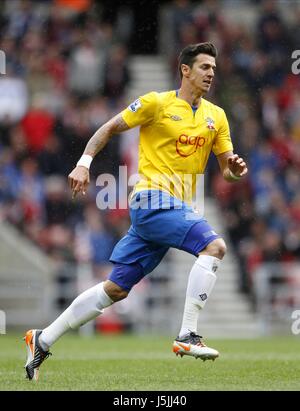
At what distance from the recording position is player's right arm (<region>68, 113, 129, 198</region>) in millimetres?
8680

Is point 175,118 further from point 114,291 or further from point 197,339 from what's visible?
point 197,339

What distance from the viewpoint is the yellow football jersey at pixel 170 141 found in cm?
920

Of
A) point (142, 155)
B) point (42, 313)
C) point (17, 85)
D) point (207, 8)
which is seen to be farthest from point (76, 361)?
point (207, 8)

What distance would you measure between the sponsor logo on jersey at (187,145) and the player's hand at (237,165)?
0.31 meters

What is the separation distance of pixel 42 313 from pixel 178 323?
6.83 ft

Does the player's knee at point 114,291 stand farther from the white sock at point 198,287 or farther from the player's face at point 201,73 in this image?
the player's face at point 201,73

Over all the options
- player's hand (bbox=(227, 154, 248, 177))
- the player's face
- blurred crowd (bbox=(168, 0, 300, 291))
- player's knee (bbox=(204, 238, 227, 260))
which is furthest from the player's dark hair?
blurred crowd (bbox=(168, 0, 300, 291))

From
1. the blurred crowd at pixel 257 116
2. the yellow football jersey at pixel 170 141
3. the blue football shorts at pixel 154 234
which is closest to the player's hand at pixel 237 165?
the yellow football jersey at pixel 170 141

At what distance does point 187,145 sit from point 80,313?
1.54 meters

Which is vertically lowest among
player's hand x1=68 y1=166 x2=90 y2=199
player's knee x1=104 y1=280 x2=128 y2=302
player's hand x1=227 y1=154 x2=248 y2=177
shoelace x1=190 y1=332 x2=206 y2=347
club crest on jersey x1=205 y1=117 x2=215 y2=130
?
shoelace x1=190 y1=332 x2=206 y2=347

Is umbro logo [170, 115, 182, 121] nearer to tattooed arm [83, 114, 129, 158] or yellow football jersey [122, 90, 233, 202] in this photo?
yellow football jersey [122, 90, 233, 202]

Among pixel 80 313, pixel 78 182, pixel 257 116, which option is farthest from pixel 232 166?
pixel 257 116

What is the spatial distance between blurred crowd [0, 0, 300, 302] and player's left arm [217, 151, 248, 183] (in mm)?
8441

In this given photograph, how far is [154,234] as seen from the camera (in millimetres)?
9070
